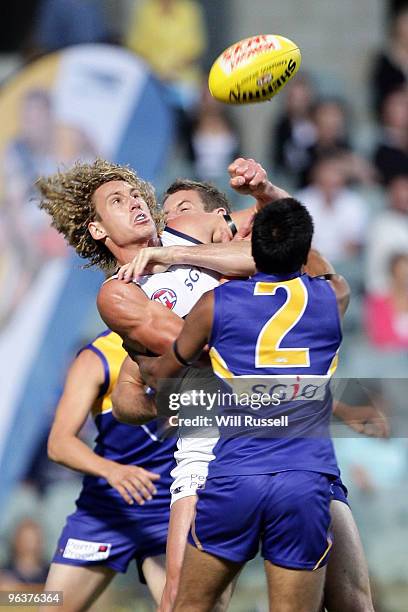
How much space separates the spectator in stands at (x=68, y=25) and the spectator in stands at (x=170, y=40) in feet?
1.14

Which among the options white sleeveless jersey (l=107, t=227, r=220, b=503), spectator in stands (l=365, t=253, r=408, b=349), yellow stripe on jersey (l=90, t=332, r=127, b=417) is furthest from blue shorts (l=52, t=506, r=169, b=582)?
spectator in stands (l=365, t=253, r=408, b=349)

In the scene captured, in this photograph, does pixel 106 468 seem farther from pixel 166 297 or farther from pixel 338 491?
pixel 338 491

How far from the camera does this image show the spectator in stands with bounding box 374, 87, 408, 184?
10.7 metres

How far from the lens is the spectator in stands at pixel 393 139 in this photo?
1068cm

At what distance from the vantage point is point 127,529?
19.3ft

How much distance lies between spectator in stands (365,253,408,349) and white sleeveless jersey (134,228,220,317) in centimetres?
515

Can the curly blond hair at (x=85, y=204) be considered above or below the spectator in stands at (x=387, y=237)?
below

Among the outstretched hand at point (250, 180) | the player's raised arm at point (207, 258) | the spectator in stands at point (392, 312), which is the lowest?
the player's raised arm at point (207, 258)

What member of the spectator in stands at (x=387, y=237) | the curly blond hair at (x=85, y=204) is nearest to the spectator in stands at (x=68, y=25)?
the spectator in stands at (x=387, y=237)

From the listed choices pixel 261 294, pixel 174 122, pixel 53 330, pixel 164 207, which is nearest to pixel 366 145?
pixel 174 122

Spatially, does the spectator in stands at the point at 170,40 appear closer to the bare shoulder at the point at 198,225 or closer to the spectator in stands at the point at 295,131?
the spectator in stands at the point at 295,131

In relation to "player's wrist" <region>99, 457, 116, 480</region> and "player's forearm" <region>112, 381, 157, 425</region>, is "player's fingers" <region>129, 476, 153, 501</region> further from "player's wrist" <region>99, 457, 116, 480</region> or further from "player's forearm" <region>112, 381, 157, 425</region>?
"player's forearm" <region>112, 381, 157, 425</region>

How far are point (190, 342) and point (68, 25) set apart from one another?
7.33 metres

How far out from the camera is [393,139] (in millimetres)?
10891
